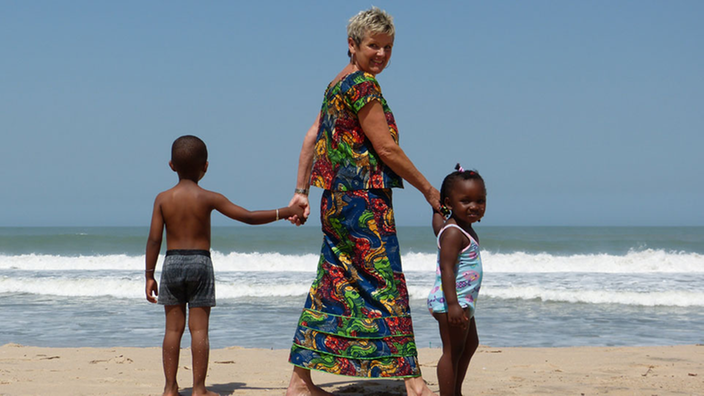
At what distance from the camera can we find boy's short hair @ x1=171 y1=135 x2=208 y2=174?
3.60 metres

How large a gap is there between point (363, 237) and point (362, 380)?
1.45m

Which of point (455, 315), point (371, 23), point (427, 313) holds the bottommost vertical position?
point (427, 313)

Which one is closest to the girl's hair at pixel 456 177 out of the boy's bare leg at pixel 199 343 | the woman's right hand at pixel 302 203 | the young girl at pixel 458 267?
the young girl at pixel 458 267

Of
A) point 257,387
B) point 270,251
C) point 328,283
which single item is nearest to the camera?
point 328,283

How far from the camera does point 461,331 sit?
319 centimetres

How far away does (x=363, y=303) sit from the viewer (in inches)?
131

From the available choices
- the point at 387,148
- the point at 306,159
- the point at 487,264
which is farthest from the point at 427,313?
the point at 487,264

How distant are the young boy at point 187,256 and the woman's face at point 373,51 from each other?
0.85 m

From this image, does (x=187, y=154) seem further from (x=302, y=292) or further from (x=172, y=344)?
(x=302, y=292)

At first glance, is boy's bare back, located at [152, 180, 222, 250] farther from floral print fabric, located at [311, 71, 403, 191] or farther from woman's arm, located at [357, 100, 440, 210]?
woman's arm, located at [357, 100, 440, 210]

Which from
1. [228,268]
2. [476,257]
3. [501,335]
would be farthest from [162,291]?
[228,268]

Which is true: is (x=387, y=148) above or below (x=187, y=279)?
above

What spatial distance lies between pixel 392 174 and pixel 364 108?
371 mm

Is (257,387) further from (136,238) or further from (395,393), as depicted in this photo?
(136,238)
